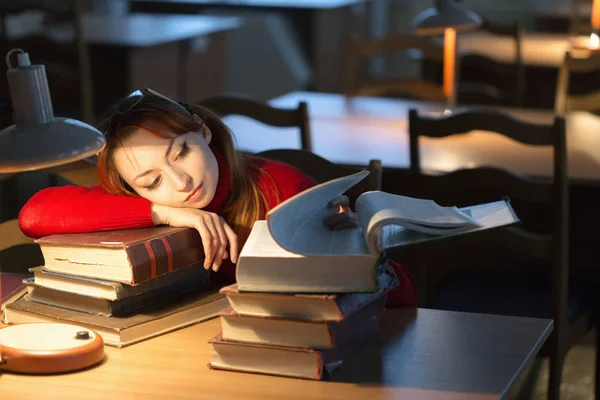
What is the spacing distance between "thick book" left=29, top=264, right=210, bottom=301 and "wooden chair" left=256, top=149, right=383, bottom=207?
0.45 metres

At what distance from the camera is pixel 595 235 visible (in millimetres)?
2953

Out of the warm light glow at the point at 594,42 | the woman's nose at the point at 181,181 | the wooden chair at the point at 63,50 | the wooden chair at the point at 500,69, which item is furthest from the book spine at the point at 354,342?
the wooden chair at the point at 63,50

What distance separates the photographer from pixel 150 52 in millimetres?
5289

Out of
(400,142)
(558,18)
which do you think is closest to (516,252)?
(400,142)

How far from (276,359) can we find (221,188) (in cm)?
39

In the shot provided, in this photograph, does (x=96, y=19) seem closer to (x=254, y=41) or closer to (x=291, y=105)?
(x=254, y=41)

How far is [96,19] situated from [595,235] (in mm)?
3382

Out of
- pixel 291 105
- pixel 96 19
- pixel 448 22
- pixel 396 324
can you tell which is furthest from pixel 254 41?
pixel 396 324

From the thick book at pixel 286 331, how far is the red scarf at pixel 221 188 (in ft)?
1.05

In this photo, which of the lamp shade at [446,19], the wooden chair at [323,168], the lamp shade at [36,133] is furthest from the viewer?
the lamp shade at [446,19]

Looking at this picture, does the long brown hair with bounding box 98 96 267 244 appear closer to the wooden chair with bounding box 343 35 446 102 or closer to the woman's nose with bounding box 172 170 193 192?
the woman's nose with bounding box 172 170 193 192

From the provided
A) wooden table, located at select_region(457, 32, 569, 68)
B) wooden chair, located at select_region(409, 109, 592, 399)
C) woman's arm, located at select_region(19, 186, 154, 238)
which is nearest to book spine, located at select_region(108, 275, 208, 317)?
woman's arm, located at select_region(19, 186, 154, 238)

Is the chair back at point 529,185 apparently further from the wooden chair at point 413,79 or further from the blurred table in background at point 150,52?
the blurred table in background at point 150,52

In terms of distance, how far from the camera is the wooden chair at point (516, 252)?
7.66ft
